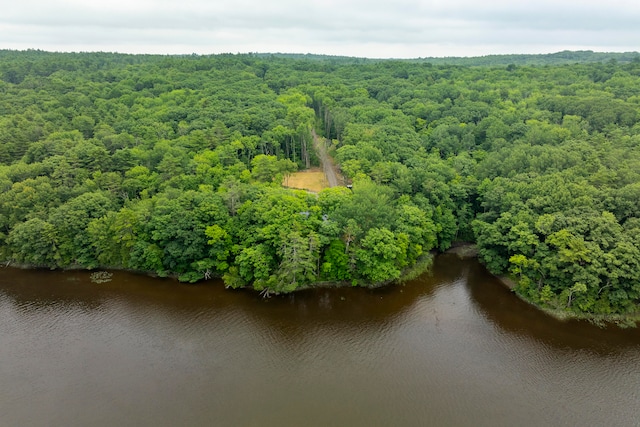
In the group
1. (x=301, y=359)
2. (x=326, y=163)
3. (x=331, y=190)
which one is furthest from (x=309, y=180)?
(x=301, y=359)

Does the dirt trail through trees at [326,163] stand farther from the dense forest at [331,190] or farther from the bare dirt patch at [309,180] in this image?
the dense forest at [331,190]

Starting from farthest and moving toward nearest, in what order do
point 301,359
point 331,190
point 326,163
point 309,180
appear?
point 326,163 < point 309,180 < point 331,190 < point 301,359

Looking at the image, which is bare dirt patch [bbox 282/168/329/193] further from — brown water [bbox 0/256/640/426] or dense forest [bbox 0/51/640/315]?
brown water [bbox 0/256/640/426]

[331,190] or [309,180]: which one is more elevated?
[331,190]

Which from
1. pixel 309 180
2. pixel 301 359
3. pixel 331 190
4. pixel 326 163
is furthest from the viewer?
pixel 326 163

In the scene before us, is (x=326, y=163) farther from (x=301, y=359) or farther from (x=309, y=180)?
(x=301, y=359)

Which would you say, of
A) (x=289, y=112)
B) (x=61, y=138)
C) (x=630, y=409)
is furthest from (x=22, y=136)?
(x=630, y=409)
